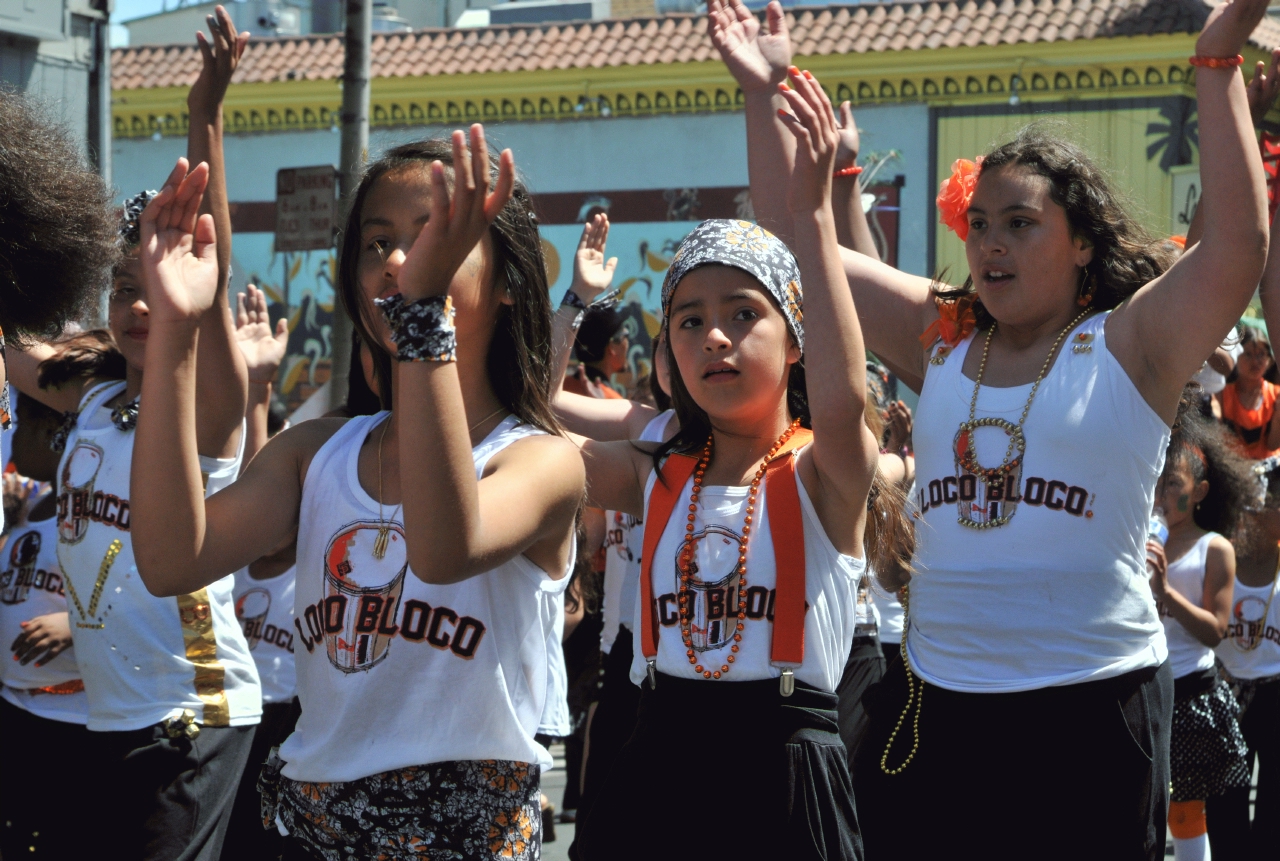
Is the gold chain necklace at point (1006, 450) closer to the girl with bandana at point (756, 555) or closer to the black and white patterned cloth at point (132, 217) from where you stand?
the girl with bandana at point (756, 555)

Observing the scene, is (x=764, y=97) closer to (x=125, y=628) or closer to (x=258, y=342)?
(x=258, y=342)

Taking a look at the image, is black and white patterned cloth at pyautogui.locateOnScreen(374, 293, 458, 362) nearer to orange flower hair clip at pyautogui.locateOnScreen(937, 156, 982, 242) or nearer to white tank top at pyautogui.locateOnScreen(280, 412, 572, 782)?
white tank top at pyautogui.locateOnScreen(280, 412, 572, 782)

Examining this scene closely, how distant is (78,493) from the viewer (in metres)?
3.74

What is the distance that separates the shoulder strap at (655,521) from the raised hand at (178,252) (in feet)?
3.45

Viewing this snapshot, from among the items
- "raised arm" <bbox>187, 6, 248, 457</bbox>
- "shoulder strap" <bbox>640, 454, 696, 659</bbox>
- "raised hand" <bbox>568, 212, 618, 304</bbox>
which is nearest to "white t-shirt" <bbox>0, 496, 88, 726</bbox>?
"raised arm" <bbox>187, 6, 248, 457</bbox>

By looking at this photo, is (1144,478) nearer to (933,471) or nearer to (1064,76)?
(933,471)

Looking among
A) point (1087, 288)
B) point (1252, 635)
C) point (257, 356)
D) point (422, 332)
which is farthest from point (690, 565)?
point (1252, 635)

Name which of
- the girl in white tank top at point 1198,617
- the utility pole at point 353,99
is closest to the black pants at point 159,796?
the girl in white tank top at point 1198,617

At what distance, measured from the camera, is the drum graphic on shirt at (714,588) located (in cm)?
280

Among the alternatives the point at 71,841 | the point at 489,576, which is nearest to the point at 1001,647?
the point at 489,576

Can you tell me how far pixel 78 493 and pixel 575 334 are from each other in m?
1.37

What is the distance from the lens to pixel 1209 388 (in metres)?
4.78

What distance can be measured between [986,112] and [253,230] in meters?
9.13

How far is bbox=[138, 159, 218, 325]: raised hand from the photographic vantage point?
2211 millimetres
